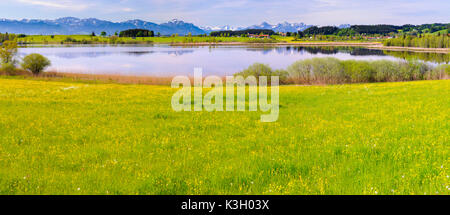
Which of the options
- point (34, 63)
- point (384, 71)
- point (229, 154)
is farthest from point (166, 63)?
point (229, 154)

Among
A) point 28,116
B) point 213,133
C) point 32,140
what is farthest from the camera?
point 28,116

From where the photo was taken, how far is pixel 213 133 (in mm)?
16422

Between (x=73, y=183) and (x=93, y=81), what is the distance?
67872 millimetres

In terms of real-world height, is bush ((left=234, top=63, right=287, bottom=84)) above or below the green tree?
below

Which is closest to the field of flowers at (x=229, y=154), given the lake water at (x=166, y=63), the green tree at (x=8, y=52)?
the lake water at (x=166, y=63)

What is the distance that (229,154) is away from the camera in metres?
12.3

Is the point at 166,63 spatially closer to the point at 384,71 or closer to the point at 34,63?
the point at 34,63

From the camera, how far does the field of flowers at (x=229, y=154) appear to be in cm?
901

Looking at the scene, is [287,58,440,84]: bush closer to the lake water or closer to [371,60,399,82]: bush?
[371,60,399,82]: bush

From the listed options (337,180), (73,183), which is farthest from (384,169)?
(73,183)

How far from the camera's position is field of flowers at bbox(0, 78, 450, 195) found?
9008 millimetres

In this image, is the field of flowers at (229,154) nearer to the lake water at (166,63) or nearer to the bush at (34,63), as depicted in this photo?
the lake water at (166,63)

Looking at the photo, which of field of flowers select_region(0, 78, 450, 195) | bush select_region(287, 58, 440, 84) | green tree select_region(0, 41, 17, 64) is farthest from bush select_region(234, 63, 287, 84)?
green tree select_region(0, 41, 17, 64)
